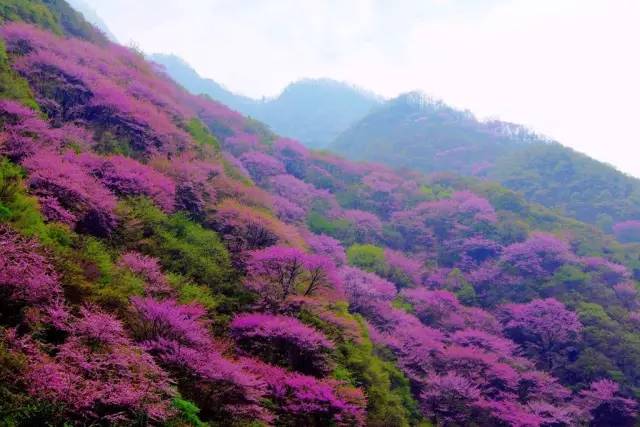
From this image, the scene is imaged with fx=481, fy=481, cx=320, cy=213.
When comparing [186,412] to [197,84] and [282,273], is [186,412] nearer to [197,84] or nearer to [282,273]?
[282,273]

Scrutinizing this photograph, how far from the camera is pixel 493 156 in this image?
72438 millimetres

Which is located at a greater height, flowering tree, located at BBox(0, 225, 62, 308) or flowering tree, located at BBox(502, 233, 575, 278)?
→ flowering tree, located at BBox(502, 233, 575, 278)

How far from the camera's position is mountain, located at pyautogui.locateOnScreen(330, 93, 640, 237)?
5180cm

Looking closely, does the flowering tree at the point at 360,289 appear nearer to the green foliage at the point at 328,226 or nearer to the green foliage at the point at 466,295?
the green foliage at the point at 466,295

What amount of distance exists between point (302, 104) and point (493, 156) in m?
55.1

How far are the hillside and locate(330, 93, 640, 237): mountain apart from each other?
1179 cm

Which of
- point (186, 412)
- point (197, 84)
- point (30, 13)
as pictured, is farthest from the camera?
point (197, 84)

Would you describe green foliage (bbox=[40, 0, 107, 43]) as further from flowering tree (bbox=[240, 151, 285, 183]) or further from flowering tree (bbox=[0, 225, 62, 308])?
flowering tree (bbox=[0, 225, 62, 308])

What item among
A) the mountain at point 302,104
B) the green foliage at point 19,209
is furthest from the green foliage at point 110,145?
the mountain at point 302,104

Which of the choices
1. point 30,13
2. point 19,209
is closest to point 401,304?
point 19,209

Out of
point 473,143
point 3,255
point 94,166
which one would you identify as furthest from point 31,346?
point 473,143

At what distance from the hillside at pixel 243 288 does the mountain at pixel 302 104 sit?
5836 centimetres

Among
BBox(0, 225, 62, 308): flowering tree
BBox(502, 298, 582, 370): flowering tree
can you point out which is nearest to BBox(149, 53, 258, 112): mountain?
BBox(502, 298, 582, 370): flowering tree

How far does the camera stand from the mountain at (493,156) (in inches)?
2039
